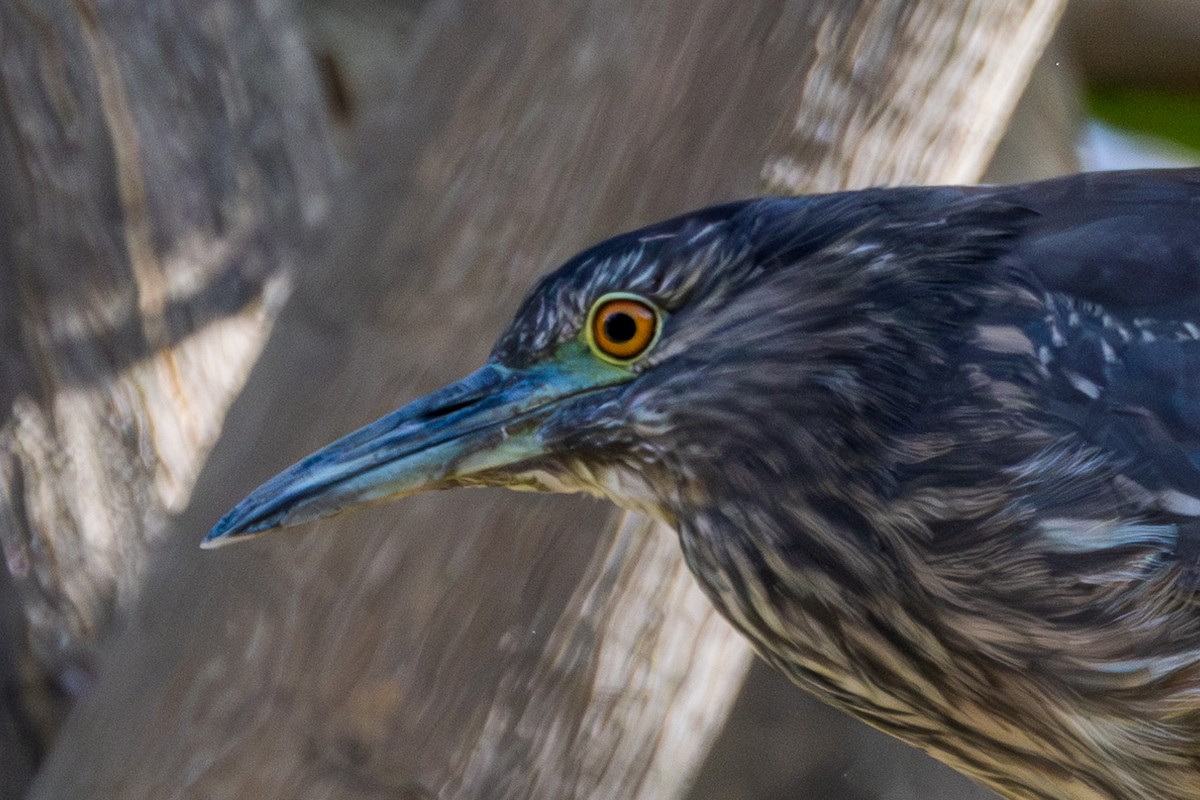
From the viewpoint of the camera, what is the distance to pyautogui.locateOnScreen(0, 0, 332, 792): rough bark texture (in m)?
2.18

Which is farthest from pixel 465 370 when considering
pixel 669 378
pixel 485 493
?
pixel 669 378

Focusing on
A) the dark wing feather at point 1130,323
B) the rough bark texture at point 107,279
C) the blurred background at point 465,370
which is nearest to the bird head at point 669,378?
the dark wing feather at point 1130,323

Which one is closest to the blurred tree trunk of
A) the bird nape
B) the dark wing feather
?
the bird nape

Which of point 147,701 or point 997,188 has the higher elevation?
point 997,188

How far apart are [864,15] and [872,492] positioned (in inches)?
27.3

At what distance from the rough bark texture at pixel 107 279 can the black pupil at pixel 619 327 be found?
1035 mm

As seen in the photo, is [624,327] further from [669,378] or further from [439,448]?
[439,448]

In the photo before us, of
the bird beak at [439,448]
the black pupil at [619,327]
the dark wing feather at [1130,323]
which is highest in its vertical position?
the dark wing feather at [1130,323]

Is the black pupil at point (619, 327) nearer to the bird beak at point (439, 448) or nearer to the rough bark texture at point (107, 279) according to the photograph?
the bird beak at point (439, 448)

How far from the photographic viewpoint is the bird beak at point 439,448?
145 cm

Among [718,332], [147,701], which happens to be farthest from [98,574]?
[718,332]

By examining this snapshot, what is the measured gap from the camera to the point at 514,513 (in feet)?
5.85

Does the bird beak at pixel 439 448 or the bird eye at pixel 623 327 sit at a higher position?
the bird eye at pixel 623 327

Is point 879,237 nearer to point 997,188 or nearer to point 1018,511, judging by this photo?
point 997,188
